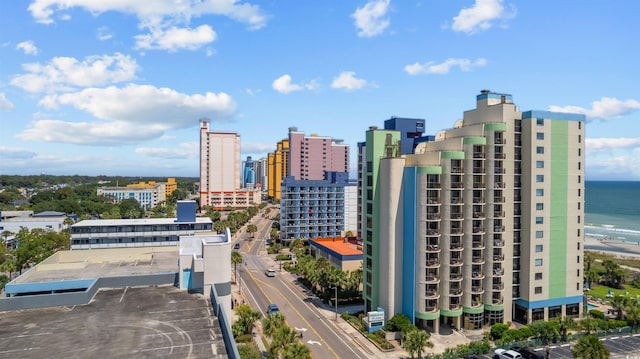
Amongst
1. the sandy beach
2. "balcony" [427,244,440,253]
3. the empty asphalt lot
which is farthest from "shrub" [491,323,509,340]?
the sandy beach

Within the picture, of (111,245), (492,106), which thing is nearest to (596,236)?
(492,106)

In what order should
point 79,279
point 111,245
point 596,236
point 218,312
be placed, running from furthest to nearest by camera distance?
point 596,236, point 111,245, point 79,279, point 218,312

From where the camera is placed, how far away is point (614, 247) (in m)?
167

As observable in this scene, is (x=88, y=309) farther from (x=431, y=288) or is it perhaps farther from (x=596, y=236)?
(x=596, y=236)

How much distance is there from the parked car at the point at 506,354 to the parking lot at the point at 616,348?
3.53 ft

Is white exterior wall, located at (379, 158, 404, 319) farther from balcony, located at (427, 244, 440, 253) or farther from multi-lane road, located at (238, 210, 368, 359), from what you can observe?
multi-lane road, located at (238, 210, 368, 359)

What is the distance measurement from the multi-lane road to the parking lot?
2031cm

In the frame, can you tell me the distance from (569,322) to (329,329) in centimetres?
3602

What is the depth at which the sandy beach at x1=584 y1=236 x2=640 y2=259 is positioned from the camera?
152 metres

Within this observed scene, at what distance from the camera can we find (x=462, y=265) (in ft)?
213

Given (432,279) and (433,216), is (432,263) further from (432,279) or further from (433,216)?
(433,216)

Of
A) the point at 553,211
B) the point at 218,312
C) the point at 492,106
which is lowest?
the point at 218,312

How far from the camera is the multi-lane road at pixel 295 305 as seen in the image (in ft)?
190

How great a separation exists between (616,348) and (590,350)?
15396 mm
